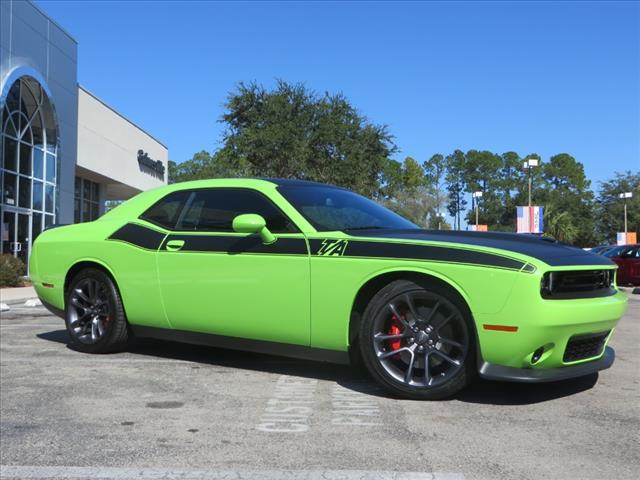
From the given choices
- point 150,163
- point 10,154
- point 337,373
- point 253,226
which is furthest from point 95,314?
point 150,163

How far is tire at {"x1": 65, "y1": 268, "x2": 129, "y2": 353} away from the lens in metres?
5.60

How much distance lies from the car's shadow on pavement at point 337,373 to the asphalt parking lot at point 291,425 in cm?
2

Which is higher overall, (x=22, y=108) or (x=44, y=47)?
(x=44, y=47)

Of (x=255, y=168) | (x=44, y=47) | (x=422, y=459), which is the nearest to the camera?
(x=422, y=459)

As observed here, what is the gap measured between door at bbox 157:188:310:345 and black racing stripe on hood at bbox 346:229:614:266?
1.84ft

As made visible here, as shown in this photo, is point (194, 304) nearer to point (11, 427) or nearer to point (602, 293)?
point (11, 427)

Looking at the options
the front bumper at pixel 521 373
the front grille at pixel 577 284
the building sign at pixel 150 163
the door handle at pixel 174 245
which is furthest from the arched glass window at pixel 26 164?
the front grille at pixel 577 284

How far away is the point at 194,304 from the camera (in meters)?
5.05

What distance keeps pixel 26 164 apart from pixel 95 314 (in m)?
18.1

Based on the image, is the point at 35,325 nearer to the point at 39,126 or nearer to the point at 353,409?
the point at 353,409

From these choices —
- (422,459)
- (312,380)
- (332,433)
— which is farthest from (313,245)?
(422,459)

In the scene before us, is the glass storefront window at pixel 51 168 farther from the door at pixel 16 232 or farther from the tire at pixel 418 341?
the tire at pixel 418 341

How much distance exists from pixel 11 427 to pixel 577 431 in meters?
3.12

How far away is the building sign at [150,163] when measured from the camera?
38.2 metres
